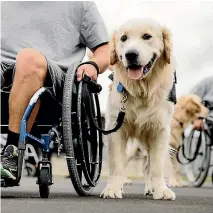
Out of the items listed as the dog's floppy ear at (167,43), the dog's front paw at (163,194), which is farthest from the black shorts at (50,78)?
the dog's front paw at (163,194)

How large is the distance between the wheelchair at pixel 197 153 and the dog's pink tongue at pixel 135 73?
3.61 m

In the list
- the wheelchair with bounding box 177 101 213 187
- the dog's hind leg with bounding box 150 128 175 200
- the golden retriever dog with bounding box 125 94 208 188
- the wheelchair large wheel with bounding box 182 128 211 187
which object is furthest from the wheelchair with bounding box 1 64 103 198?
the wheelchair large wheel with bounding box 182 128 211 187

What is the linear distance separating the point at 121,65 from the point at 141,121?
36 cm

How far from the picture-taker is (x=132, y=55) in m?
3.14

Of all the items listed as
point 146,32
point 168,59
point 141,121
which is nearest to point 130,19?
point 146,32

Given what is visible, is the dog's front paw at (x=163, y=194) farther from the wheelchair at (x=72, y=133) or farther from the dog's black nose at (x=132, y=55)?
the dog's black nose at (x=132, y=55)

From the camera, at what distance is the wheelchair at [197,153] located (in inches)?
276

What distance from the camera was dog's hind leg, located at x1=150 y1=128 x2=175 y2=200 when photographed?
3225 millimetres

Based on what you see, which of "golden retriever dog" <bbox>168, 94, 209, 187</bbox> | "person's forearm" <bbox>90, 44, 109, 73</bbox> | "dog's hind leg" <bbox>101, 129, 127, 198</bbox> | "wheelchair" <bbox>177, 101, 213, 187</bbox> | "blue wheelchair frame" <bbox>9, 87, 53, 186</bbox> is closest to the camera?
"blue wheelchair frame" <bbox>9, 87, 53, 186</bbox>

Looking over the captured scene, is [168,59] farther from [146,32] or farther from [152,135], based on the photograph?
[152,135]

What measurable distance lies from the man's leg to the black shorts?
0.04 metres

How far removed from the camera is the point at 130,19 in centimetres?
329

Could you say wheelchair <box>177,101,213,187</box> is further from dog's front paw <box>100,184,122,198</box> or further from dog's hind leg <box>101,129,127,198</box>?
dog's front paw <box>100,184,122,198</box>

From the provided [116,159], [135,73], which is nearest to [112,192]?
[116,159]
